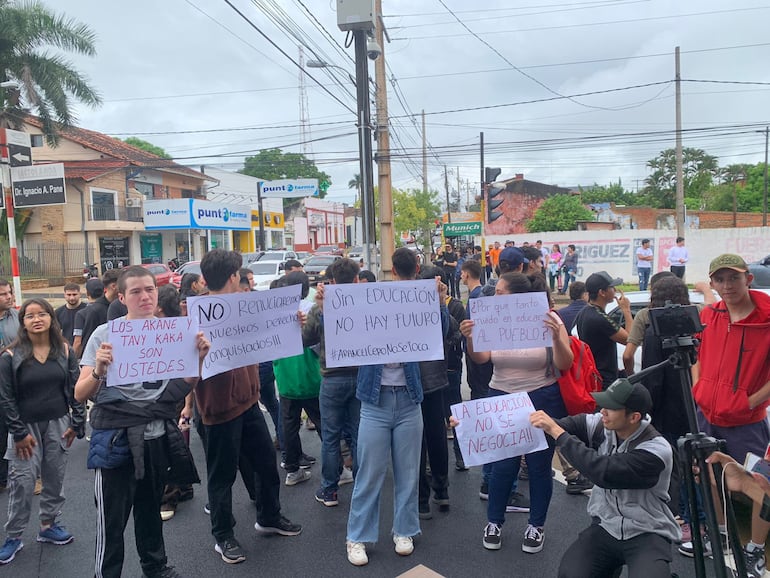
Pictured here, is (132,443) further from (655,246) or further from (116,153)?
(116,153)

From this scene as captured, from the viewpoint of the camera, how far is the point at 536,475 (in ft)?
12.1

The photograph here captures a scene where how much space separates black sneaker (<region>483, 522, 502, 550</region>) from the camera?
147 inches

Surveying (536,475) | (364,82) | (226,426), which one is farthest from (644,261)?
(226,426)

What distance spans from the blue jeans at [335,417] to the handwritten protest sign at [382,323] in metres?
0.69

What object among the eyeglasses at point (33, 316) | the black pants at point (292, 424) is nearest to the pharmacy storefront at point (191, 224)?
the black pants at point (292, 424)

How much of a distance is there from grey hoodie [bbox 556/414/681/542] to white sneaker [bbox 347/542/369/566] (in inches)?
60.9

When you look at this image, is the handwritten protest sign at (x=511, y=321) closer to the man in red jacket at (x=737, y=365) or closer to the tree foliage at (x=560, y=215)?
the man in red jacket at (x=737, y=365)

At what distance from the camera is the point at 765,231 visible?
2280 centimetres

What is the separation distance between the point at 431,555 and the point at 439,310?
163 centimetres

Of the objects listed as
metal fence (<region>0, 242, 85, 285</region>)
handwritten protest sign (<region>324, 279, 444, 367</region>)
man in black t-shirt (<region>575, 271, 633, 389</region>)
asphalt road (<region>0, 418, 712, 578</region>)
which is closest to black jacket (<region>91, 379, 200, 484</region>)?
asphalt road (<region>0, 418, 712, 578</region>)

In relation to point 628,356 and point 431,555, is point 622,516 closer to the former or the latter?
point 431,555

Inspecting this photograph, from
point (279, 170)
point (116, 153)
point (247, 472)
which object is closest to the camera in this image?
point (247, 472)

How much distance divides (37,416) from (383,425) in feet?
8.03

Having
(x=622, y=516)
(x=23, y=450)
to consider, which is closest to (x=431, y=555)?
(x=622, y=516)
